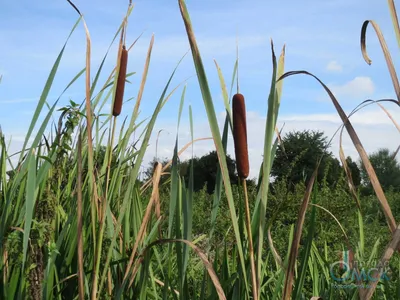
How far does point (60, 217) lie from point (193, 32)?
1.20 meters

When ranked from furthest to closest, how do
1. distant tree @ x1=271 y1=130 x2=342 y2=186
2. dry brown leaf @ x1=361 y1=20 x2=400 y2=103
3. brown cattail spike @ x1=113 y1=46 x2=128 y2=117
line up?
distant tree @ x1=271 y1=130 x2=342 y2=186 < brown cattail spike @ x1=113 y1=46 x2=128 y2=117 < dry brown leaf @ x1=361 y1=20 x2=400 y2=103

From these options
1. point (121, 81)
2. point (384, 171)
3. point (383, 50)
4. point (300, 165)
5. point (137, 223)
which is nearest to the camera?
point (383, 50)

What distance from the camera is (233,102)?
3.81 feet

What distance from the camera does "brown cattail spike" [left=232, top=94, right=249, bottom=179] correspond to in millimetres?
1143

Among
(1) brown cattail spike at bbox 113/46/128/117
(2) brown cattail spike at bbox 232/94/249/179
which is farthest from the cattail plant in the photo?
(1) brown cattail spike at bbox 113/46/128/117

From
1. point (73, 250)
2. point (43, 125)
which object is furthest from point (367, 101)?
point (73, 250)

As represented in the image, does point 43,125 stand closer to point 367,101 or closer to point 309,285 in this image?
point 367,101

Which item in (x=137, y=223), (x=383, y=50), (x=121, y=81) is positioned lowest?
(x=137, y=223)

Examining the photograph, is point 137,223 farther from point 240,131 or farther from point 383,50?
point 383,50

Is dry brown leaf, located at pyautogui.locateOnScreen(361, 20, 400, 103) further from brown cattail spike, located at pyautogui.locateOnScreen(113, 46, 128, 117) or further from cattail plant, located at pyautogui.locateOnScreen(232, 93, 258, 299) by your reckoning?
brown cattail spike, located at pyautogui.locateOnScreen(113, 46, 128, 117)

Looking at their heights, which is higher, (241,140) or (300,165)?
(300,165)

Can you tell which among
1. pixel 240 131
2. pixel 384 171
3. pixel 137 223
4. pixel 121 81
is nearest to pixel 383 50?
pixel 240 131

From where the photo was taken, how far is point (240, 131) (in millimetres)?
1147

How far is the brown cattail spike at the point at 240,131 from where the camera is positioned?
3.75 ft
